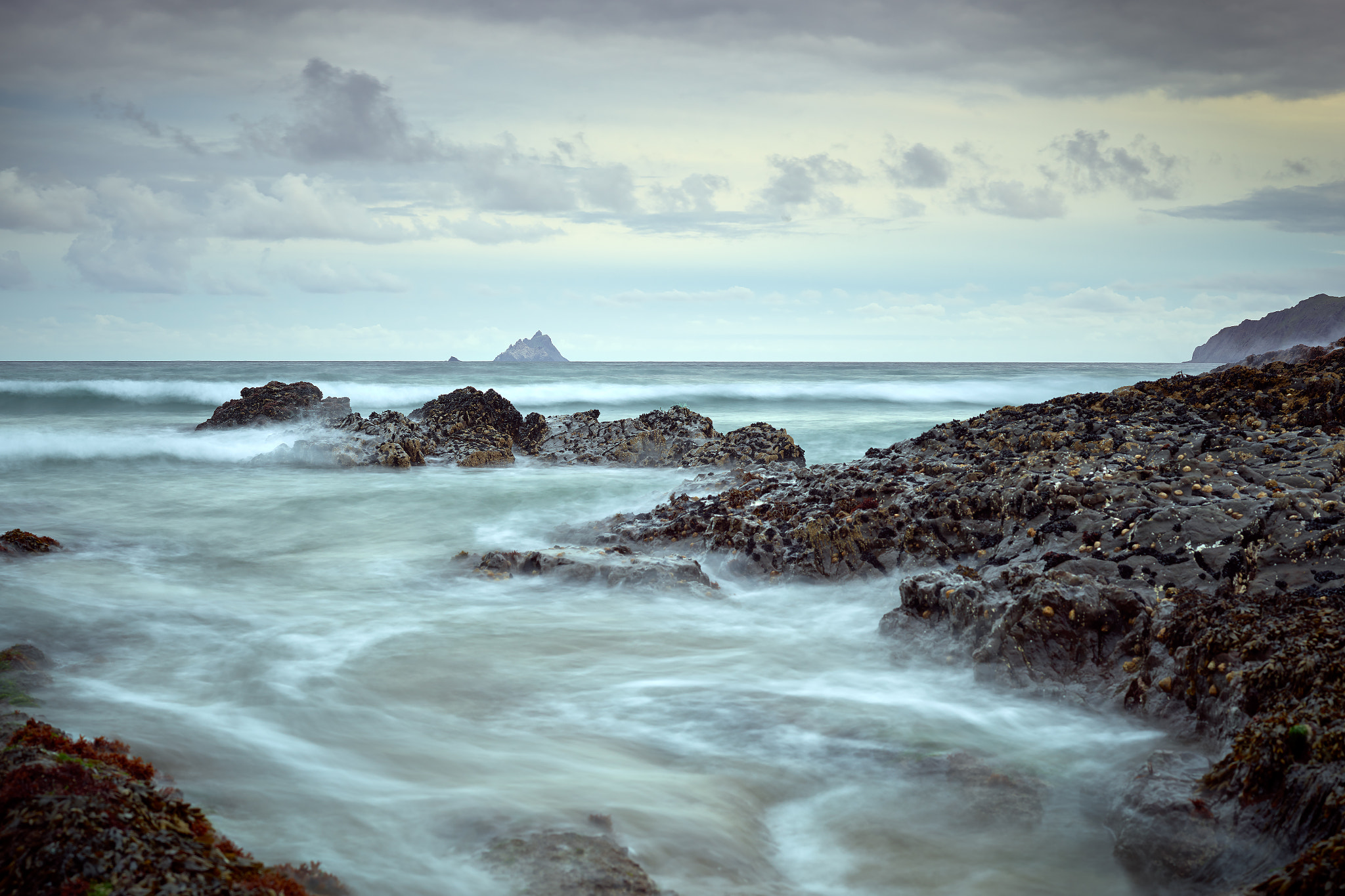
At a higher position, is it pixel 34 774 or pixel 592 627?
pixel 34 774

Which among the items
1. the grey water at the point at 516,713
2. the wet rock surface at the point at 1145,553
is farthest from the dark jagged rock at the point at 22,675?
the wet rock surface at the point at 1145,553

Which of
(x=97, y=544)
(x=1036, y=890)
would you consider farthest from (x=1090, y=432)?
(x=97, y=544)

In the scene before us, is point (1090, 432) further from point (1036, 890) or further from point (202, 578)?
point (202, 578)

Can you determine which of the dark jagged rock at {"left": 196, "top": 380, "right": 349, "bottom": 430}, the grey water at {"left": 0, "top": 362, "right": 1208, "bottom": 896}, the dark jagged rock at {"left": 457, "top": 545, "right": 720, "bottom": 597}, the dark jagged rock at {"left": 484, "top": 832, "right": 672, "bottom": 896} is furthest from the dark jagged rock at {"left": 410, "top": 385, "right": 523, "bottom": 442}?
the dark jagged rock at {"left": 484, "top": 832, "right": 672, "bottom": 896}

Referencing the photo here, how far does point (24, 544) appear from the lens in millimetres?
7582

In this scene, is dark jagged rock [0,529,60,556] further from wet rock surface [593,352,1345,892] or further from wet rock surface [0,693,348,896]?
wet rock surface [0,693,348,896]

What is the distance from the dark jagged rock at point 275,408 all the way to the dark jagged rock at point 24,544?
9314mm

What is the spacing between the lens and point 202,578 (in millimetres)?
7348

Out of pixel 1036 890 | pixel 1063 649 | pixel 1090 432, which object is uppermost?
pixel 1090 432

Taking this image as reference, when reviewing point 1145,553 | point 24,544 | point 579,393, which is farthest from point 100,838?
point 579,393

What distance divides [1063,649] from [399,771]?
11.3 ft

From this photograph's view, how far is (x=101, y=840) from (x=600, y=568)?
497 centimetres

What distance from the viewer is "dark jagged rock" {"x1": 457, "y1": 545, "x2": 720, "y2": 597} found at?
6.71 metres

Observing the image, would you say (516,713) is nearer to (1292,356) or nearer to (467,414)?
(467,414)
